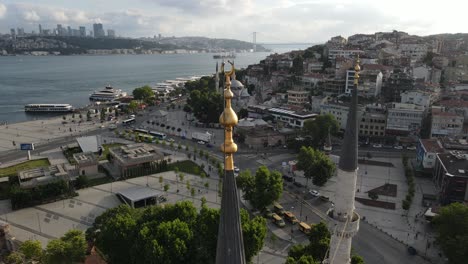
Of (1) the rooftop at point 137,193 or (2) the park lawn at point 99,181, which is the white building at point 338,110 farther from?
(2) the park lawn at point 99,181

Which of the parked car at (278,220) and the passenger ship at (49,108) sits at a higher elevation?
the passenger ship at (49,108)

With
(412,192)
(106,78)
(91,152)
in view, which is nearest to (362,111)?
(412,192)

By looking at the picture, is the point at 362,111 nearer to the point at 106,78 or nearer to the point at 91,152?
the point at 91,152

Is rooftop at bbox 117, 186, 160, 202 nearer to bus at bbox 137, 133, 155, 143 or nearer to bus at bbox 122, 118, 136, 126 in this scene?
bus at bbox 137, 133, 155, 143

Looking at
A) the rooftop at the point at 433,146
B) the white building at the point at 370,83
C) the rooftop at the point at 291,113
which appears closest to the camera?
the rooftop at the point at 433,146

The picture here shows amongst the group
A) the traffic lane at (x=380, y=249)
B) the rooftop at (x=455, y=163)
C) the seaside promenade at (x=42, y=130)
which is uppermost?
the rooftop at (x=455, y=163)

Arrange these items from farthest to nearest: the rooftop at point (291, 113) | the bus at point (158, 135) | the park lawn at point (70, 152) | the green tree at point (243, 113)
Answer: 1. the green tree at point (243, 113)
2. the rooftop at point (291, 113)
3. the bus at point (158, 135)
4. the park lawn at point (70, 152)

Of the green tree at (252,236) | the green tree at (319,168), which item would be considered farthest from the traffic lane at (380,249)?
the green tree at (252,236)

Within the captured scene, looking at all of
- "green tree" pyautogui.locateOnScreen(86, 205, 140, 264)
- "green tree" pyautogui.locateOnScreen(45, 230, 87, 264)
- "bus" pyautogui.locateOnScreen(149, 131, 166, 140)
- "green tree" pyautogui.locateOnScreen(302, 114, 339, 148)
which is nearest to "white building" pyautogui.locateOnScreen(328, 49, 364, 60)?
"green tree" pyautogui.locateOnScreen(302, 114, 339, 148)
